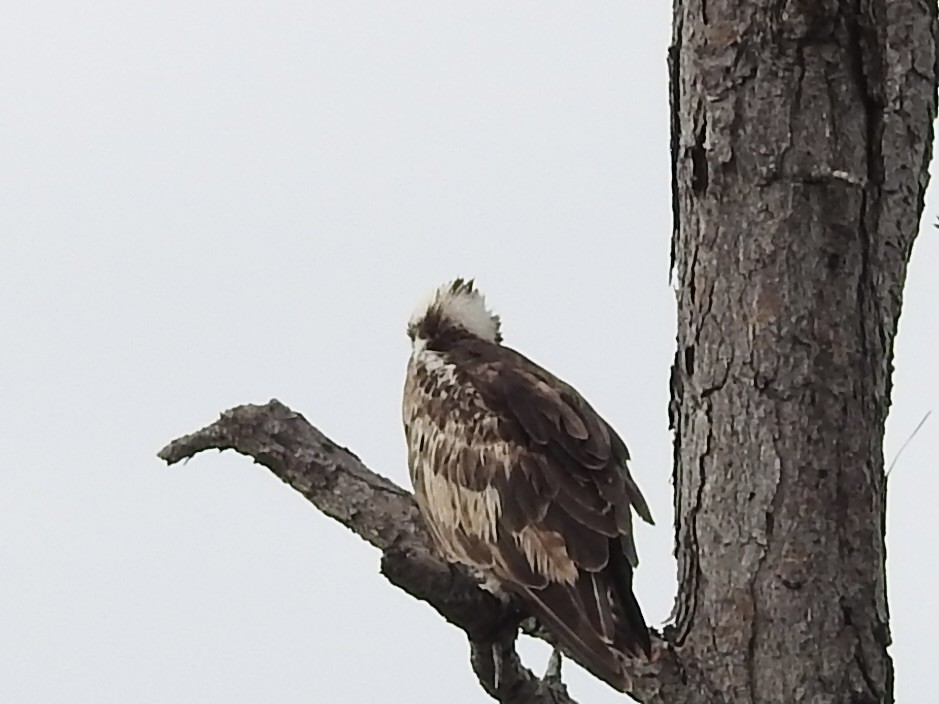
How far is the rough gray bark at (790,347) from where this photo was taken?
13.1ft

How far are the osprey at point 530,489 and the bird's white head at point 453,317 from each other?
0.07 metres

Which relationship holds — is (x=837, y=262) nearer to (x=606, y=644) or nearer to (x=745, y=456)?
(x=745, y=456)

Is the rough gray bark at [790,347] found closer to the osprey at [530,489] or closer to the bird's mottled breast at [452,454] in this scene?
the osprey at [530,489]

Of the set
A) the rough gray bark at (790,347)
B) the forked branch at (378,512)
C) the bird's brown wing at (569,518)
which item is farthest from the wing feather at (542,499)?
the rough gray bark at (790,347)

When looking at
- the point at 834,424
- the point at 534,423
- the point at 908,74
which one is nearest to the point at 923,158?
the point at 908,74

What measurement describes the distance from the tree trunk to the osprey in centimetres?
30

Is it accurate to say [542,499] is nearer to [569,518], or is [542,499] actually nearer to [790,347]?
[569,518]

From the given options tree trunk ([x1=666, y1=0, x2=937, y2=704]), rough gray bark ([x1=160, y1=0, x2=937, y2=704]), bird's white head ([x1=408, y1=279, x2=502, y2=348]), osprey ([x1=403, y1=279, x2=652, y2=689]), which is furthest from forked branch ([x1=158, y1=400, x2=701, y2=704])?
bird's white head ([x1=408, y1=279, x2=502, y2=348])

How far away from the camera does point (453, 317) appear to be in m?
6.01

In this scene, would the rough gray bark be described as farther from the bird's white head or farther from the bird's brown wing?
the bird's white head

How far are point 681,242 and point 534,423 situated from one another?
0.98 metres

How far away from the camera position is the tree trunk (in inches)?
157

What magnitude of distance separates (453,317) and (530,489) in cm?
142

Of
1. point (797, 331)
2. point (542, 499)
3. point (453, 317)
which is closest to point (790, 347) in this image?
point (797, 331)
